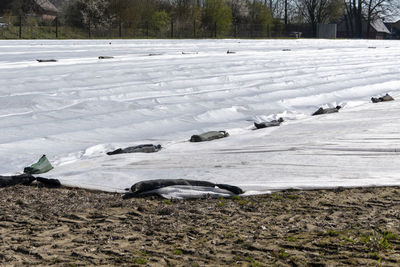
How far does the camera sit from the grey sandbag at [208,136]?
18.1 feet

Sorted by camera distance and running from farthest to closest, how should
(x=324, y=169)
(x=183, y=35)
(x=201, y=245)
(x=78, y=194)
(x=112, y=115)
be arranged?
(x=183, y=35), (x=112, y=115), (x=324, y=169), (x=78, y=194), (x=201, y=245)

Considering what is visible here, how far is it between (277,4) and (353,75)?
3959 centimetres

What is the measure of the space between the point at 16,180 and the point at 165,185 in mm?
1077

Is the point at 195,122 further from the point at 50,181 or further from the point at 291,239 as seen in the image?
the point at 291,239

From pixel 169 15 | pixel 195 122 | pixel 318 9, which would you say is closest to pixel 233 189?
pixel 195 122

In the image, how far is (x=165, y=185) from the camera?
3793 millimetres

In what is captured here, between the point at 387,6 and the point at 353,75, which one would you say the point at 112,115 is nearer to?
the point at 353,75

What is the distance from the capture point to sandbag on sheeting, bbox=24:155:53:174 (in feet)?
13.9

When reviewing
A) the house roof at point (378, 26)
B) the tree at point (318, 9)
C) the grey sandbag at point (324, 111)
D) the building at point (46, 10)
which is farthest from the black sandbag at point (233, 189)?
the house roof at point (378, 26)

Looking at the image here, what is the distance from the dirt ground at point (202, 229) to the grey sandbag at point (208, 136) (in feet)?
6.12

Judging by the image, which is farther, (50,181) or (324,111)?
(324,111)

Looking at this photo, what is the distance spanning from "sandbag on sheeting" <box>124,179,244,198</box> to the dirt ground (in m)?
0.10

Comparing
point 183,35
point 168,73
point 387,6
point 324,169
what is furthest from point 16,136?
point 387,6

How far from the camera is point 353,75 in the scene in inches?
453
